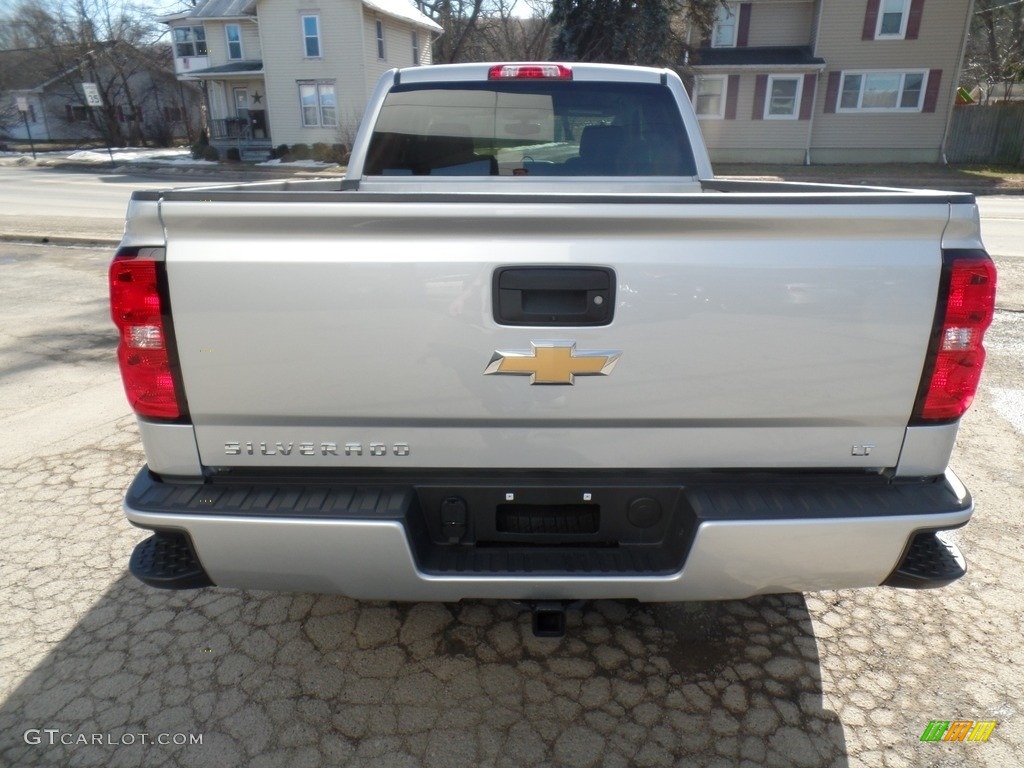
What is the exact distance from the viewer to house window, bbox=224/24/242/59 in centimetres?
3431

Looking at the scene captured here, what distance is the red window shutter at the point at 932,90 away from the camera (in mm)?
25333

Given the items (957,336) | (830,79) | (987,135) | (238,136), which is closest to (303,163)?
(238,136)

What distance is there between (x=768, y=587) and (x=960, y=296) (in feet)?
3.37

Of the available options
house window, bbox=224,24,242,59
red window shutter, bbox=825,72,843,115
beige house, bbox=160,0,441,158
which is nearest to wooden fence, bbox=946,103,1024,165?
red window shutter, bbox=825,72,843,115

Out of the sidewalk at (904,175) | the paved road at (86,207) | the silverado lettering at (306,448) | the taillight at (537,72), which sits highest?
the taillight at (537,72)

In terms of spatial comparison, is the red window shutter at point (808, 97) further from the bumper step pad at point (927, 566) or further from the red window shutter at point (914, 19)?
the bumper step pad at point (927, 566)

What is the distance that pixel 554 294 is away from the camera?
203 centimetres

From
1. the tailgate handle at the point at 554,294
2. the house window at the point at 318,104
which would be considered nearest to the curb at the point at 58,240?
the tailgate handle at the point at 554,294

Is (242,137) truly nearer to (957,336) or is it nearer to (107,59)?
(107,59)

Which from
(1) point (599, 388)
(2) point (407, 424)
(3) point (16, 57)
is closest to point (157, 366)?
(2) point (407, 424)

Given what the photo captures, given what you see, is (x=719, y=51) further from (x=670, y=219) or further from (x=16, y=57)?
(x=16, y=57)

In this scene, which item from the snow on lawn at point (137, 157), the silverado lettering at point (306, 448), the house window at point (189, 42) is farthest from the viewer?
the house window at point (189, 42)

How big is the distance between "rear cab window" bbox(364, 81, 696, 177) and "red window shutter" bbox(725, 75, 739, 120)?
25.5m

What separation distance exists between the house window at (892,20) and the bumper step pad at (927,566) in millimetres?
28815
